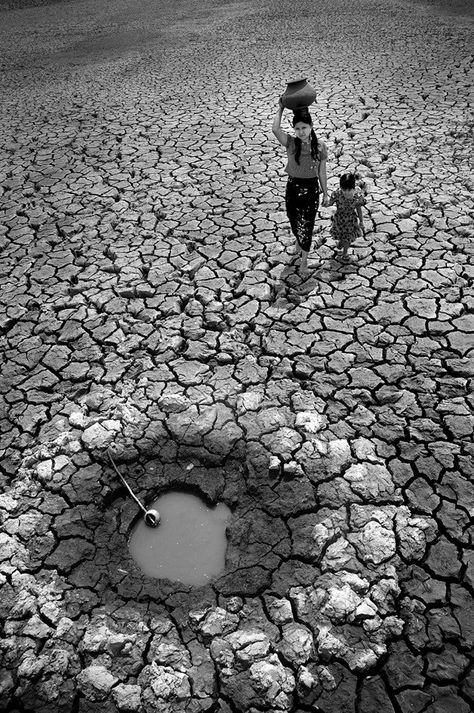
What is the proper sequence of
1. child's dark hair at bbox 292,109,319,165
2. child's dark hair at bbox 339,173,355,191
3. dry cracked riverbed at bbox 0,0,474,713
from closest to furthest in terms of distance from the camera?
dry cracked riverbed at bbox 0,0,474,713 < child's dark hair at bbox 292,109,319,165 < child's dark hair at bbox 339,173,355,191

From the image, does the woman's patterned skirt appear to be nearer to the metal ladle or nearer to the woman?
the woman

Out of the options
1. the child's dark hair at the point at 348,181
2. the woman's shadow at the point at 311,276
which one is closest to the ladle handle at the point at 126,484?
the woman's shadow at the point at 311,276

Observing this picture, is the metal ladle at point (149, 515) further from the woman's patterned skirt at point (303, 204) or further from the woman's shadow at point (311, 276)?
the woman's patterned skirt at point (303, 204)

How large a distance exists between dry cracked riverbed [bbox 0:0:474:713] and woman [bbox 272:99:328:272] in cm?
49

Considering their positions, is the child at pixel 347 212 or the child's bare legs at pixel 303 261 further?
the child's bare legs at pixel 303 261

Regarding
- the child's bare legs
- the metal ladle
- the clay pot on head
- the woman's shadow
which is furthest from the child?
the metal ladle

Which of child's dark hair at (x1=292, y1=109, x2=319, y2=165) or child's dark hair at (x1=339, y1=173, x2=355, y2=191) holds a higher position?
child's dark hair at (x1=292, y1=109, x2=319, y2=165)

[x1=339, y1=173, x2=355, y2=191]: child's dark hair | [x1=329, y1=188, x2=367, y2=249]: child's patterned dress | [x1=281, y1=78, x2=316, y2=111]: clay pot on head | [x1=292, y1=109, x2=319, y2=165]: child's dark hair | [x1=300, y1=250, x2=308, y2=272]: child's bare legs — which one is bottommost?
[x1=300, y1=250, x2=308, y2=272]: child's bare legs

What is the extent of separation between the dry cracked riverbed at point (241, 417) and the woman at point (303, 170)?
49 cm

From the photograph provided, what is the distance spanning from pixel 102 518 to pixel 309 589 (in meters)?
1.31

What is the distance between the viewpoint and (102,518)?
3.07 meters

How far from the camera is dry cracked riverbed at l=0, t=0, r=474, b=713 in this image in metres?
2.45

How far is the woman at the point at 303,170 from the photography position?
4.02m

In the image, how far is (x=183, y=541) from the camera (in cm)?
294
